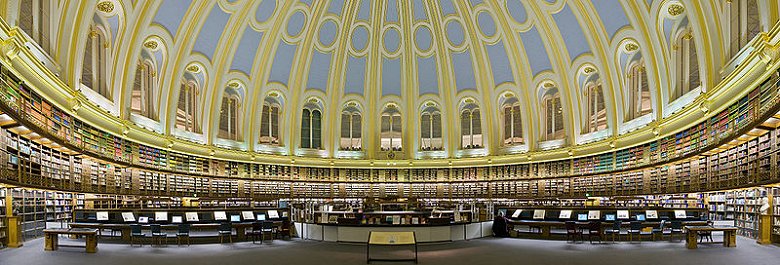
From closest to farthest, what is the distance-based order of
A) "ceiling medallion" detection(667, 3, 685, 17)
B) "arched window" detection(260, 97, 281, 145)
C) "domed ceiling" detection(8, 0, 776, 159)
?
"ceiling medallion" detection(667, 3, 685, 17)
"domed ceiling" detection(8, 0, 776, 159)
"arched window" detection(260, 97, 281, 145)

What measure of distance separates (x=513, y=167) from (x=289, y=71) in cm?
1273

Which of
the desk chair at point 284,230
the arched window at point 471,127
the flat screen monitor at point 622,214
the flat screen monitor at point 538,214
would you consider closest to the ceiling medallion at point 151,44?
the desk chair at point 284,230

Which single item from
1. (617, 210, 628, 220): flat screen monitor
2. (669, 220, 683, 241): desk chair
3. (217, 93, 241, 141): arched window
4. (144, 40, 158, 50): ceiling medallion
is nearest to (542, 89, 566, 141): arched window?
(617, 210, 628, 220): flat screen monitor

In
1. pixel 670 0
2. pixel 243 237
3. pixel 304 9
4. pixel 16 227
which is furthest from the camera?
pixel 304 9

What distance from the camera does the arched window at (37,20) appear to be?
49.8ft

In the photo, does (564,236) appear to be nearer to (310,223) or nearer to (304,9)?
(310,223)

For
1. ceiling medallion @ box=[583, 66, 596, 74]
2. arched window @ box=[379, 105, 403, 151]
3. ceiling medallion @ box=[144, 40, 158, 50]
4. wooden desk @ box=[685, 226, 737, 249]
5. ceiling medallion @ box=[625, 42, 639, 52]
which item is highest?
ceiling medallion @ box=[144, 40, 158, 50]

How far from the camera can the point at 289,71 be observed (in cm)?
3053

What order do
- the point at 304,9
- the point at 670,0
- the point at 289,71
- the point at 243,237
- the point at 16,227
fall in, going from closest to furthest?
the point at 16,227, the point at 243,237, the point at 670,0, the point at 304,9, the point at 289,71

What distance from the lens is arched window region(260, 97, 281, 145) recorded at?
3138 cm

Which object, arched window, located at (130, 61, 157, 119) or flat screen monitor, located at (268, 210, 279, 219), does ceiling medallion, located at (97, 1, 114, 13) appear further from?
flat screen monitor, located at (268, 210, 279, 219)

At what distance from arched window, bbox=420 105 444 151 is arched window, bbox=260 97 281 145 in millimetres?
8099

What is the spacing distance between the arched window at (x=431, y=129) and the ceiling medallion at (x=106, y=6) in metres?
17.8

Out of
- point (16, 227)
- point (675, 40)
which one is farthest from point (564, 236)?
point (16, 227)
